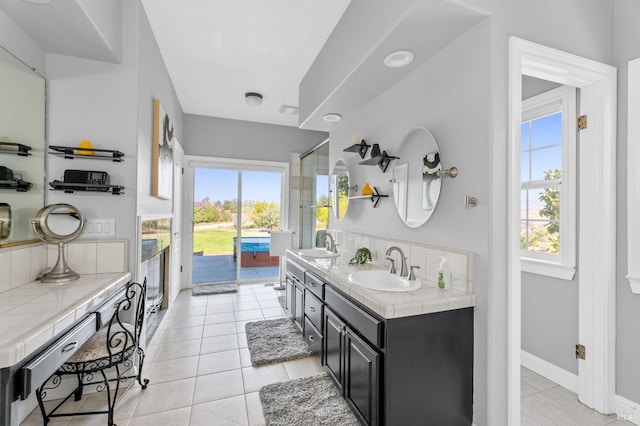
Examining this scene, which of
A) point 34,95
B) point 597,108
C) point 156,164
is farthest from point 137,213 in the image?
point 597,108

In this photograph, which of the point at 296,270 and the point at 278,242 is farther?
the point at 278,242

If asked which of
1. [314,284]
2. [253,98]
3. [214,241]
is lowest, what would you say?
[314,284]

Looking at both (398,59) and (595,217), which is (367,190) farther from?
(595,217)

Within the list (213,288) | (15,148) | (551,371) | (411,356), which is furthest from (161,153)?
(551,371)

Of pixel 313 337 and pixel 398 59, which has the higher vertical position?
pixel 398 59

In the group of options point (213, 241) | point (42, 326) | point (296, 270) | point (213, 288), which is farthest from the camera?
point (213, 241)

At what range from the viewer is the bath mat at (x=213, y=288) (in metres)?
4.34

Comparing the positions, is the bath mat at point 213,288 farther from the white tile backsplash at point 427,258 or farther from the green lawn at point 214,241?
the white tile backsplash at point 427,258

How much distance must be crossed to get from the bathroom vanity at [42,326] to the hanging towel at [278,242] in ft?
8.76

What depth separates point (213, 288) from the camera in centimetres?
456

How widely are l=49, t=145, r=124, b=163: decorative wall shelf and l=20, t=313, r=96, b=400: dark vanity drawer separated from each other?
3.54 ft

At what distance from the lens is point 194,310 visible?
364cm

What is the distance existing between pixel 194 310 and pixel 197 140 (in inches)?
104

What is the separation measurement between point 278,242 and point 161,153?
2230 millimetres
